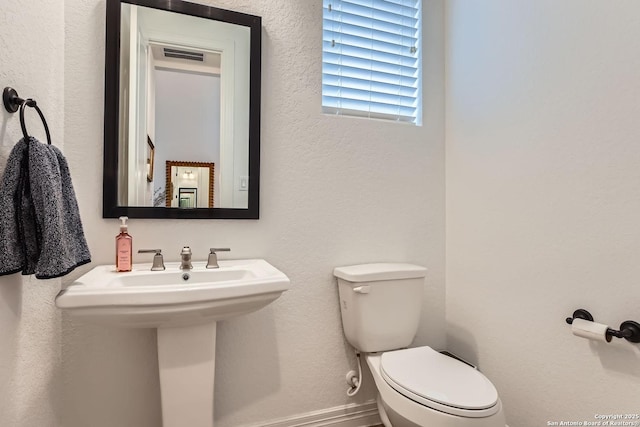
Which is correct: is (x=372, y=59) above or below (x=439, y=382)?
above

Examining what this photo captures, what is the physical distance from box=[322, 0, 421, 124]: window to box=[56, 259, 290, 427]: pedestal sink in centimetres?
102

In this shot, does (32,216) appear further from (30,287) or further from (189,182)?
(189,182)

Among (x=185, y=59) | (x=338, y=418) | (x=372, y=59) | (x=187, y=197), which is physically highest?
(x=372, y=59)

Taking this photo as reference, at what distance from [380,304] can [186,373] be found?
0.85 m

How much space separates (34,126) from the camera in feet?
3.34

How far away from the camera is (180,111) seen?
141 centimetres

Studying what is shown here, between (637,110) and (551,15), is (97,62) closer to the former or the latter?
(551,15)

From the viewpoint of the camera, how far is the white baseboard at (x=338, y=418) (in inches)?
60.7

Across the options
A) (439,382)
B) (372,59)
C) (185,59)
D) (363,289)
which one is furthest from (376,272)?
(185,59)

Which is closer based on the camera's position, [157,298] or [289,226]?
[157,298]

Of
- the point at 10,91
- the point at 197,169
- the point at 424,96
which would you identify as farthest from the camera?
the point at 424,96

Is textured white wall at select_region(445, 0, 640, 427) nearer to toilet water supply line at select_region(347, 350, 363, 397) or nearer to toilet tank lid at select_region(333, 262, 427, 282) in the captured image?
toilet tank lid at select_region(333, 262, 427, 282)

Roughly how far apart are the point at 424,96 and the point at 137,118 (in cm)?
148

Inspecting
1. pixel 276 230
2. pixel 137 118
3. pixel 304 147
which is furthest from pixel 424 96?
pixel 137 118
